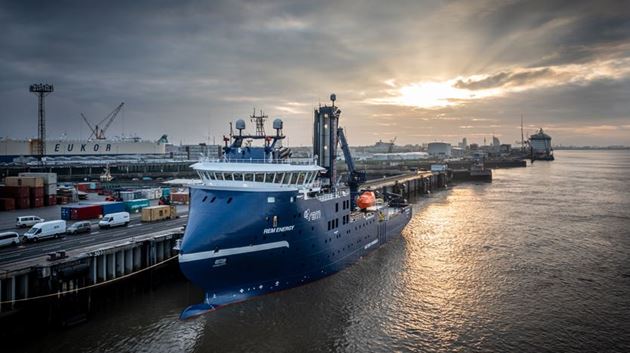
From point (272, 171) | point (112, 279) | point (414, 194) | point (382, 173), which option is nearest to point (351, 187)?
point (272, 171)

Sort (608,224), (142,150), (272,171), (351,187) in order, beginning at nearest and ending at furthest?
(272,171) → (351,187) → (608,224) → (142,150)

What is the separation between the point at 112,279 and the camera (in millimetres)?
27406

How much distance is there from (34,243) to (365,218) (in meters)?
29.0

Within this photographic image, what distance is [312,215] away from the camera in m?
28.4

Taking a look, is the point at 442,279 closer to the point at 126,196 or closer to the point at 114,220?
the point at 114,220

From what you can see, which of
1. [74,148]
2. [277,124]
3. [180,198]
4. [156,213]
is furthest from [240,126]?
[74,148]

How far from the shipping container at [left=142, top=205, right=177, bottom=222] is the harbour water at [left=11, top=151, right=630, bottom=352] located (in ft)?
36.6

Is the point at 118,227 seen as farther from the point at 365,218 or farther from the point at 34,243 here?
the point at 365,218

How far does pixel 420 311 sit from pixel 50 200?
164 feet

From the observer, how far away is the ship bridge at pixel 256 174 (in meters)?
26.2

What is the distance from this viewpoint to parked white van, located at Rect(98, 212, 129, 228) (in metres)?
35.9

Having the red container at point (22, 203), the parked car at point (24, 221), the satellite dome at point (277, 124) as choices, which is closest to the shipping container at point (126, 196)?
the red container at point (22, 203)

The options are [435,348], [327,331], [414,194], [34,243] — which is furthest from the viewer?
[414,194]

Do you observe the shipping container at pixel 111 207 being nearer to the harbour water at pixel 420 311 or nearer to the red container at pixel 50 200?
the red container at pixel 50 200
